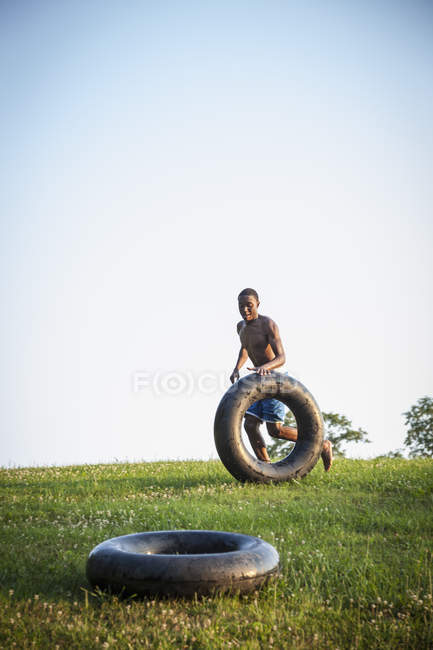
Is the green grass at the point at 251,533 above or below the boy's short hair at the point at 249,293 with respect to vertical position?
below

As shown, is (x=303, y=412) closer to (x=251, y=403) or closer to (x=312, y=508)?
(x=251, y=403)

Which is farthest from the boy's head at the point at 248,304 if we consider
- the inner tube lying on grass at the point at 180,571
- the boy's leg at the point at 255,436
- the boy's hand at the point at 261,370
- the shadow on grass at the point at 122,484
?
the inner tube lying on grass at the point at 180,571

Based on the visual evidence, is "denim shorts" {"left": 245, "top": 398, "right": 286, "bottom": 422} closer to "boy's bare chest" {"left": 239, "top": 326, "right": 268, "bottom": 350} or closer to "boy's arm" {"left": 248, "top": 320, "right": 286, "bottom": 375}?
"boy's arm" {"left": 248, "top": 320, "right": 286, "bottom": 375}

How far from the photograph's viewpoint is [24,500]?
8.80m

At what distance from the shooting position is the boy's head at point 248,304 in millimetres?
10312

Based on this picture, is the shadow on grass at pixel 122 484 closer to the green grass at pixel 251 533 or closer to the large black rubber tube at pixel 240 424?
the green grass at pixel 251 533

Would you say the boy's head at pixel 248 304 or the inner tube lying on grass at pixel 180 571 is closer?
the inner tube lying on grass at pixel 180 571

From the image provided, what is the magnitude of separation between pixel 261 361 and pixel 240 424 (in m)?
1.50

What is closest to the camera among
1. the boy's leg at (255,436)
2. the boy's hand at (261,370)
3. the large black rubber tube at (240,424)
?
the large black rubber tube at (240,424)

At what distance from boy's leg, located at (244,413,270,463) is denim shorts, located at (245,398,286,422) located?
12 centimetres

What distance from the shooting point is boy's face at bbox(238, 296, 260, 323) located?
10.3 m

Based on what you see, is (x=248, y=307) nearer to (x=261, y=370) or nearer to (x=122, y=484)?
(x=261, y=370)

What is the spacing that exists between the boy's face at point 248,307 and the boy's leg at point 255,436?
76.0 inches

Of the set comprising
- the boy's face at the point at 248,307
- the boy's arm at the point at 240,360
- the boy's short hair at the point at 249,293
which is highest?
the boy's short hair at the point at 249,293
